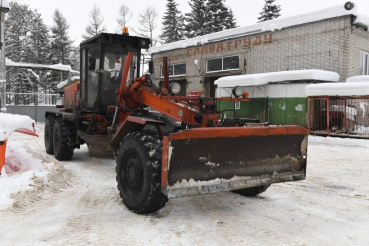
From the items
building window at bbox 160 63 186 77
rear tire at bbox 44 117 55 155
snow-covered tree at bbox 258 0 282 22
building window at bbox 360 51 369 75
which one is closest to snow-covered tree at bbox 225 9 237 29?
snow-covered tree at bbox 258 0 282 22

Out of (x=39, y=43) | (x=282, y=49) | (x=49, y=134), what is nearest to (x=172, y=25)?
(x=39, y=43)

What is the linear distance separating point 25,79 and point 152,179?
3793 centimetres

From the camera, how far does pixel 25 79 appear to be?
121ft

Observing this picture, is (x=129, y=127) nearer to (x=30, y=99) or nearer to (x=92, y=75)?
(x=92, y=75)

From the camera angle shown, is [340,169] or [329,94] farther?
[329,94]

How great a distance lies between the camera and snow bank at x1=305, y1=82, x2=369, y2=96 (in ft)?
44.1

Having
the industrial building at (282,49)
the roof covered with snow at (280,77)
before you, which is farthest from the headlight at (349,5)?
the roof covered with snow at (280,77)

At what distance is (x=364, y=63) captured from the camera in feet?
57.9

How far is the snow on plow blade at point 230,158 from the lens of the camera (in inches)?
144

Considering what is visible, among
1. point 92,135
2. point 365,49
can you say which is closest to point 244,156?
point 92,135

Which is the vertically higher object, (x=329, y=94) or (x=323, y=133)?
(x=329, y=94)

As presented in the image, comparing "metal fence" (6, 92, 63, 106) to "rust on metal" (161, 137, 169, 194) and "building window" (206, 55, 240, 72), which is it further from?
"rust on metal" (161, 137, 169, 194)

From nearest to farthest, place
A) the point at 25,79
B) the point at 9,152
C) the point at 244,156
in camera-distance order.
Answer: the point at 244,156, the point at 9,152, the point at 25,79

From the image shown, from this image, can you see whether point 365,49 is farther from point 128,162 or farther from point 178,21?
point 178,21
